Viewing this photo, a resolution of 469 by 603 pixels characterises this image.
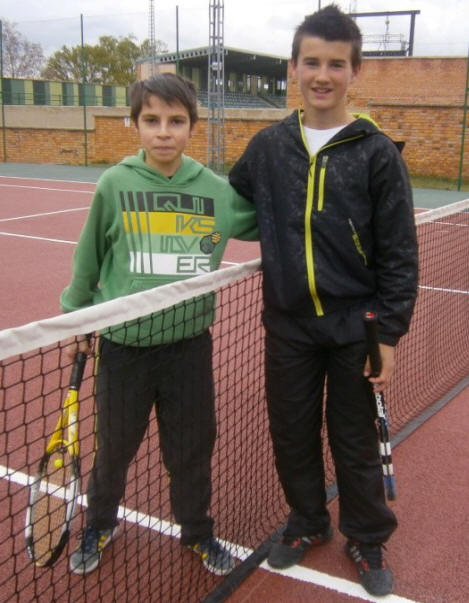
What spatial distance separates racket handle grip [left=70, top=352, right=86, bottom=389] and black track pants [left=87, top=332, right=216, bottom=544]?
0.07 meters

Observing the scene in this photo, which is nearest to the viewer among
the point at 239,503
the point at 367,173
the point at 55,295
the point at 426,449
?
the point at 367,173

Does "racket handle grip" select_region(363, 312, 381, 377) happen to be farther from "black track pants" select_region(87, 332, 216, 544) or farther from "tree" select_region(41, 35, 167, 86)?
"tree" select_region(41, 35, 167, 86)

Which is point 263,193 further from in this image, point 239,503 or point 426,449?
point 426,449

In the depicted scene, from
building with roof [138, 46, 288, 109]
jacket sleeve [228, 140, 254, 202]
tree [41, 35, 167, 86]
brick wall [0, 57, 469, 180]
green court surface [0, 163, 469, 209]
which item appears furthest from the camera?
tree [41, 35, 167, 86]

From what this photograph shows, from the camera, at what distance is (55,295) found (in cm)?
684

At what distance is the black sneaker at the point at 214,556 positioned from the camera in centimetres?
263

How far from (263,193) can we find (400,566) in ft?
5.31

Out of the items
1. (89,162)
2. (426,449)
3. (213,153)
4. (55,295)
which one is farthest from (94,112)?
(426,449)

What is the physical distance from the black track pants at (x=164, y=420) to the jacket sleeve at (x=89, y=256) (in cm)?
19

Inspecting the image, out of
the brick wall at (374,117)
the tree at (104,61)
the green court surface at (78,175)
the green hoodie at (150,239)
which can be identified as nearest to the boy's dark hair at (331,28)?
the green hoodie at (150,239)

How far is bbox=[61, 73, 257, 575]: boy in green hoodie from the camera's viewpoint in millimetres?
2346

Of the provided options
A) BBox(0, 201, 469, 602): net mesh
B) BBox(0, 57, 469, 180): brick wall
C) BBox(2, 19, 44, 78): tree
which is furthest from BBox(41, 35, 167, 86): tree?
BBox(0, 201, 469, 602): net mesh

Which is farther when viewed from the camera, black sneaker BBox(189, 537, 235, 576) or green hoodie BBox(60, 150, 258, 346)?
black sneaker BBox(189, 537, 235, 576)

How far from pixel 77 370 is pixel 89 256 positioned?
1.33 feet
